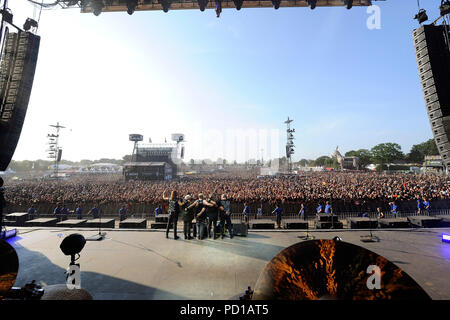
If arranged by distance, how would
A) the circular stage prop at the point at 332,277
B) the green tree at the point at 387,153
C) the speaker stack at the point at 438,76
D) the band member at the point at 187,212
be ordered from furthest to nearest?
the green tree at the point at 387,153 → the band member at the point at 187,212 → the speaker stack at the point at 438,76 → the circular stage prop at the point at 332,277

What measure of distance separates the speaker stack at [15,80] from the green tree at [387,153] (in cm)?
12657

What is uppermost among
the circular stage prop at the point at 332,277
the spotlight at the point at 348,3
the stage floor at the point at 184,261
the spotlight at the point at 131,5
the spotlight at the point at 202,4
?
the spotlight at the point at 348,3

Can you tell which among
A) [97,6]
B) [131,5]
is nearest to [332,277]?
[131,5]

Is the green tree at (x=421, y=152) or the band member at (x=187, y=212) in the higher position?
the green tree at (x=421, y=152)

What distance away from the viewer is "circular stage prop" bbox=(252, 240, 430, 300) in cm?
180

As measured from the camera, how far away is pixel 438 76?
5789 millimetres

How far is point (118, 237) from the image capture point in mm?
8664

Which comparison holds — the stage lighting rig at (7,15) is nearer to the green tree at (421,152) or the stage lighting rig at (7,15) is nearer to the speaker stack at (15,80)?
→ the speaker stack at (15,80)

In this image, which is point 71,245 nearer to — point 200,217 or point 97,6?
point 200,217

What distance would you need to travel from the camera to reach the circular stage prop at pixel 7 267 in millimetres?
3193

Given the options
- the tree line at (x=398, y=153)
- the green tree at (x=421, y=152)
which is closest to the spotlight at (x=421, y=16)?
the tree line at (x=398, y=153)

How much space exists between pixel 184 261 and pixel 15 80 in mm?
8568
